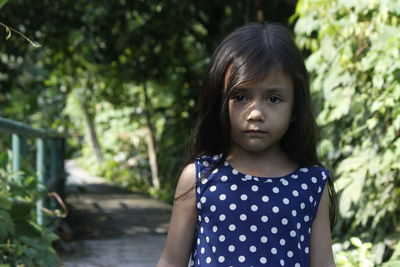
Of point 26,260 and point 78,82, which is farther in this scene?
point 78,82

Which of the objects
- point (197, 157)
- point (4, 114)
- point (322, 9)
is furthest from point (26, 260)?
point (4, 114)

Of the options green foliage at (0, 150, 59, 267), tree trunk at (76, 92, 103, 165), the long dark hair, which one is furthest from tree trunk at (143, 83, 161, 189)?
the long dark hair

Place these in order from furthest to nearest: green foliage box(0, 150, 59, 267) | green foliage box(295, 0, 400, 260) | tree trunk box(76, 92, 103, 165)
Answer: tree trunk box(76, 92, 103, 165) < green foliage box(295, 0, 400, 260) < green foliage box(0, 150, 59, 267)

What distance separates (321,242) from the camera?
6.38 feet

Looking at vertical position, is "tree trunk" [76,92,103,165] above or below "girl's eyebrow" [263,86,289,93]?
below

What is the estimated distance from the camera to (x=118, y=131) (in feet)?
55.8

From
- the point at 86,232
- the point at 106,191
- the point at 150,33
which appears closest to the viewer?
the point at 86,232

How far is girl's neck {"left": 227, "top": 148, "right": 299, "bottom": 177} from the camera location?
1.94 metres

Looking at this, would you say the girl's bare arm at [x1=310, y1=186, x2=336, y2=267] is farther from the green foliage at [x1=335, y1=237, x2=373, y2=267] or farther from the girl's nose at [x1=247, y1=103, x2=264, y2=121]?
the green foliage at [x1=335, y1=237, x2=373, y2=267]

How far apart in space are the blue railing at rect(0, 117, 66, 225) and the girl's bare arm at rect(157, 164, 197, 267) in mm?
1621

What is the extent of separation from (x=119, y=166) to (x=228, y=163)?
15438 millimetres

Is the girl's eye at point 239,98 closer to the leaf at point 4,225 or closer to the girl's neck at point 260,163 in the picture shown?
the girl's neck at point 260,163

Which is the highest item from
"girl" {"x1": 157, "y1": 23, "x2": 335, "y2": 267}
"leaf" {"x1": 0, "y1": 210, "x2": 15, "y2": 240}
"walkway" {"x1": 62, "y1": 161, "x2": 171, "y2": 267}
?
"girl" {"x1": 157, "y1": 23, "x2": 335, "y2": 267}

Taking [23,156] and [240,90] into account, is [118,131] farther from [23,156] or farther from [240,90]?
[240,90]
